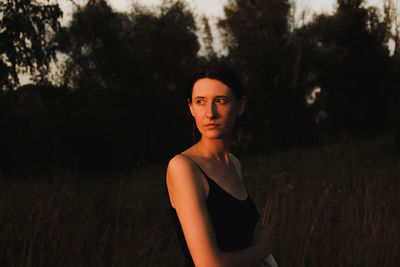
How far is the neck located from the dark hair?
0.69 ft

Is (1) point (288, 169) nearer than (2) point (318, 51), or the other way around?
(1) point (288, 169)

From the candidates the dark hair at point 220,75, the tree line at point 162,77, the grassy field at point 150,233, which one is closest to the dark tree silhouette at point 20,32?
the tree line at point 162,77

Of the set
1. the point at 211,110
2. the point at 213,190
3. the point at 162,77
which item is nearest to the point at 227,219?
the point at 213,190

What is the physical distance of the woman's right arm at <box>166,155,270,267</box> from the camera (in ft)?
4.12

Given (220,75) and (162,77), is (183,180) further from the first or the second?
(162,77)

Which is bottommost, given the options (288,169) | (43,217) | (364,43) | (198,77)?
(288,169)

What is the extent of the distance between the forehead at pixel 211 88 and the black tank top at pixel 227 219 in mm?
339

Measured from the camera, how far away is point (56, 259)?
3.67m

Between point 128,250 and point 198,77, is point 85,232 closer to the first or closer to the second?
point 128,250

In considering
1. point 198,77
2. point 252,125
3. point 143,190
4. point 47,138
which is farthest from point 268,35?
point 198,77

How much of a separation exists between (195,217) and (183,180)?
14 cm

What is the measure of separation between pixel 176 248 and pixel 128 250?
670 millimetres

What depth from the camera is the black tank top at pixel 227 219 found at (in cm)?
139

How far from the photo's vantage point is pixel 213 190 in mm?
1395
